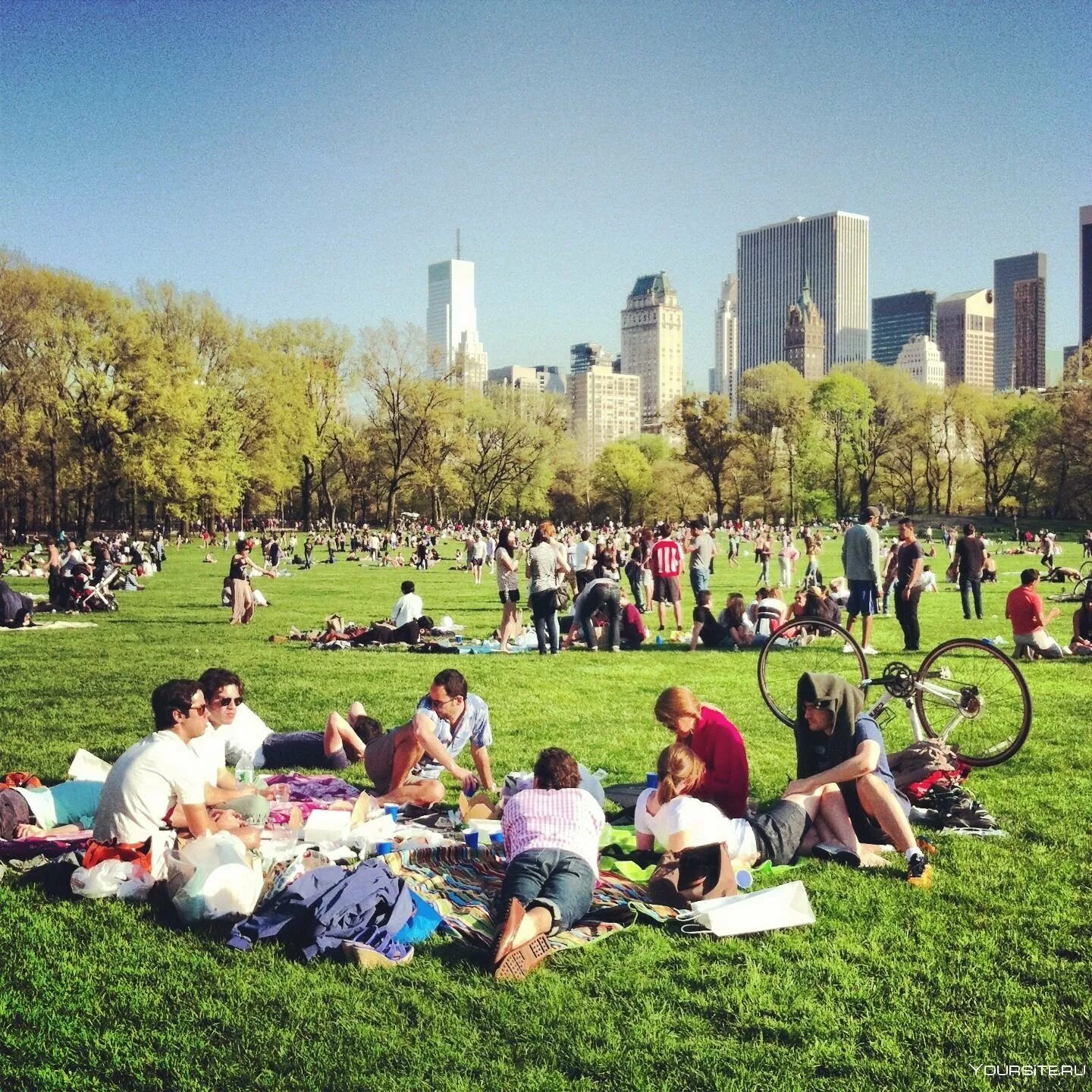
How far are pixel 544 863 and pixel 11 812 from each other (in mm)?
A: 3355

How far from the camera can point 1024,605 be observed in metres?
13.6

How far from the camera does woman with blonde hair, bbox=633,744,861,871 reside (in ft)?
19.5

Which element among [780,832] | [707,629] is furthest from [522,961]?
[707,629]

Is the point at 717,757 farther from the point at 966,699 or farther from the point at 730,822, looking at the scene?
the point at 966,699

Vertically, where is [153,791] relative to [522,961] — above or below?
above

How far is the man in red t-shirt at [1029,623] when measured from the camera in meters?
13.6

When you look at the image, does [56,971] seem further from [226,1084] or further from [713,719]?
[713,719]

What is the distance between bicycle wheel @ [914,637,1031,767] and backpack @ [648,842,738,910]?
2.83 m

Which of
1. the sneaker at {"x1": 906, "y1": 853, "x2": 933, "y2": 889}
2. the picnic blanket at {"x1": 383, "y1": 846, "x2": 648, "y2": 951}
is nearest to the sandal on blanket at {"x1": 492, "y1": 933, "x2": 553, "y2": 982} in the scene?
the picnic blanket at {"x1": 383, "y1": 846, "x2": 648, "y2": 951}

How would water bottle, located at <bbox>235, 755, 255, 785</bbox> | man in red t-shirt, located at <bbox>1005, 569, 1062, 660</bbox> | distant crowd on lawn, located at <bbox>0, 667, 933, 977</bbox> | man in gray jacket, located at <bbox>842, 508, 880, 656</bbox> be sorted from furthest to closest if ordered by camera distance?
man in gray jacket, located at <bbox>842, 508, 880, 656</bbox>, man in red t-shirt, located at <bbox>1005, 569, 1062, 660</bbox>, water bottle, located at <bbox>235, 755, 255, 785</bbox>, distant crowd on lawn, located at <bbox>0, 667, 933, 977</bbox>

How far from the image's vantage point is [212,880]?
536 cm

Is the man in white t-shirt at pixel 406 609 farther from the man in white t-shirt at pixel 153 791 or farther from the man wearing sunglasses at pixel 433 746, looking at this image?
the man in white t-shirt at pixel 153 791

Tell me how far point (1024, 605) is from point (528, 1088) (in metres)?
11.4

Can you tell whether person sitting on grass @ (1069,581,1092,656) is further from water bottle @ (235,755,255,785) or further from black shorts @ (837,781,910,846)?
water bottle @ (235,755,255,785)
